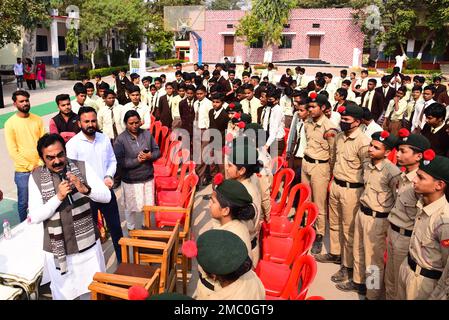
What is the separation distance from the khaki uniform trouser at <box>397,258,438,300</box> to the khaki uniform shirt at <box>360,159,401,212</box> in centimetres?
73

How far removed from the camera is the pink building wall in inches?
1230

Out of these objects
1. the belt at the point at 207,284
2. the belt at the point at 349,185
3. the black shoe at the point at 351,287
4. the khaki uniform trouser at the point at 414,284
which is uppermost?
the belt at the point at 349,185

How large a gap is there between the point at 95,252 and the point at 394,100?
7.30 meters

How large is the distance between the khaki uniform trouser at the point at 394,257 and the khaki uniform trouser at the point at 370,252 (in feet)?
0.70

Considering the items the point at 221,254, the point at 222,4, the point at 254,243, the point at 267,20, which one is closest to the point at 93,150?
the point at 254,243

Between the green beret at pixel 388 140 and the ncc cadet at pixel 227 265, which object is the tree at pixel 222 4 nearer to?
the green beret at pixel 388 140

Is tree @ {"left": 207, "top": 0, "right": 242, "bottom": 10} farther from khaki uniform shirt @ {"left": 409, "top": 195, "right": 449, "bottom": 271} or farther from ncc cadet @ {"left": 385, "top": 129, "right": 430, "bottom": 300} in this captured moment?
khaki uniform shirt @ {"left": 409, "top": 195, "right": 449, "bottom": 271}

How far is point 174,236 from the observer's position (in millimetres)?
3025

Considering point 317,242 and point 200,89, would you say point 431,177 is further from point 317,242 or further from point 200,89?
point 200,89

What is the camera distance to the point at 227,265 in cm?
176

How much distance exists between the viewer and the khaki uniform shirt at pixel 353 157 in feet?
12.6

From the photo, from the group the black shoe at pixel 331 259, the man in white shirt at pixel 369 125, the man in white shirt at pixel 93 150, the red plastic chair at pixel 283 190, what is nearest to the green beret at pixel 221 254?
the man in white shirt at pixel 93 150
